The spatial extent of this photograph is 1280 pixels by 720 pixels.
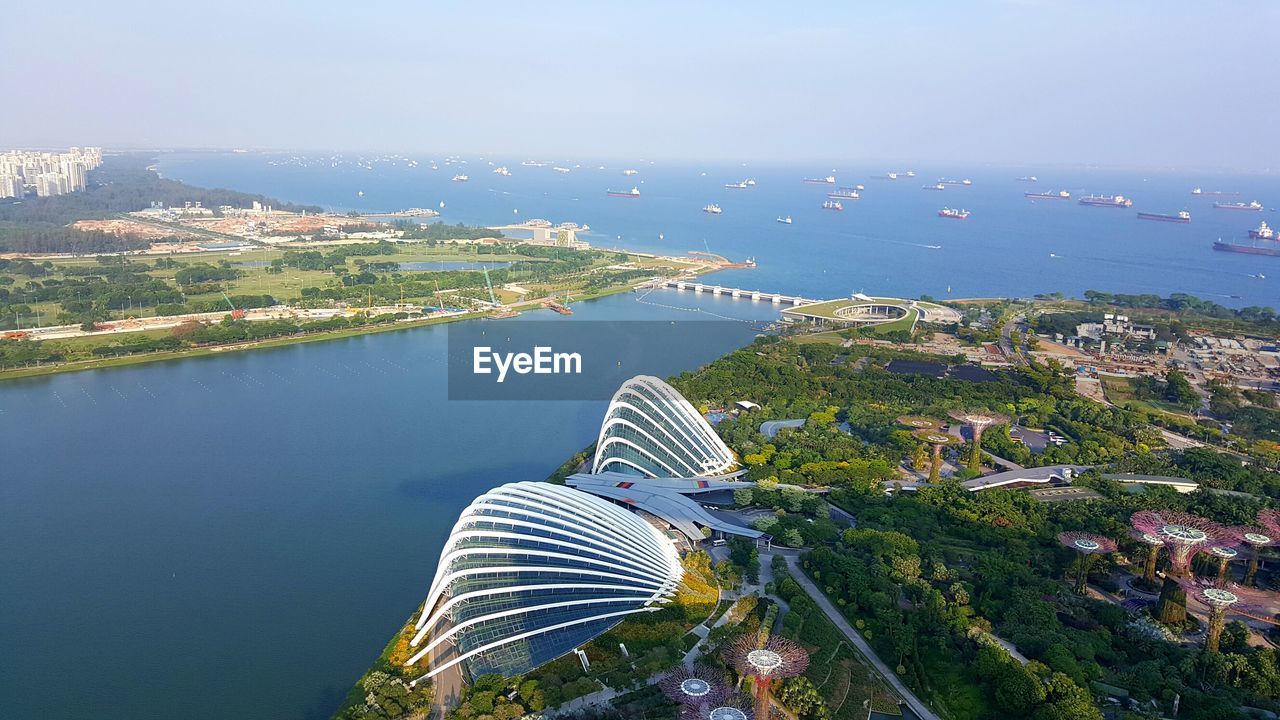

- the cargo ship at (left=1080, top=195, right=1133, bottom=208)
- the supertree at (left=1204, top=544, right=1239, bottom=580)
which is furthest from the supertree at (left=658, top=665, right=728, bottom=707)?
the cargo ship at (left=1080, top=195, right=1133, bottom=208)

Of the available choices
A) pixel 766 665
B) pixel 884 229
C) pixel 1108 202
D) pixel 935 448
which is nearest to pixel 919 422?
pixel 935 448

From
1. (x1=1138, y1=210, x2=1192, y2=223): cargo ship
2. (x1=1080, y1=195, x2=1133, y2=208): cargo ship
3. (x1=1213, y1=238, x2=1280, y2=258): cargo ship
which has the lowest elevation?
(x1=1213, y1=238, x2=1280, y2=258): cargo ship

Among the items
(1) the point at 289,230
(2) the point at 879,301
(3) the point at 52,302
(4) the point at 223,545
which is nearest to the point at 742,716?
(4) the point at 223,545

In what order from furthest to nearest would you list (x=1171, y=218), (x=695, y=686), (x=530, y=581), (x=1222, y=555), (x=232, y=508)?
1. (x=1171, y=218)
2. (x=232, y=508)
3. (x=1222, y=555)
4. (x=530, y=581)
5. (x=695, y=686)

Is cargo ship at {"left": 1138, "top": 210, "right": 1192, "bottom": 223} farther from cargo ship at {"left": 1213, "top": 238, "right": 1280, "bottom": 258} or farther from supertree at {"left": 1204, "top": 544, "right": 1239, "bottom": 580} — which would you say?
supertree at {"left": 1204, "top": 544, "right": 1239, "bottom": 580}

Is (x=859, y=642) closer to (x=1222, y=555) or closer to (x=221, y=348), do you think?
(x=1222, y=555)

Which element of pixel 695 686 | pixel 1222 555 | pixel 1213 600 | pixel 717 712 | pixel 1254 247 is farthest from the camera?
pixel 1254 247

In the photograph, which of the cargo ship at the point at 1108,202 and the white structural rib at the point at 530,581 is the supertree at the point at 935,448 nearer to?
the white structural rib at the point at 530,581
